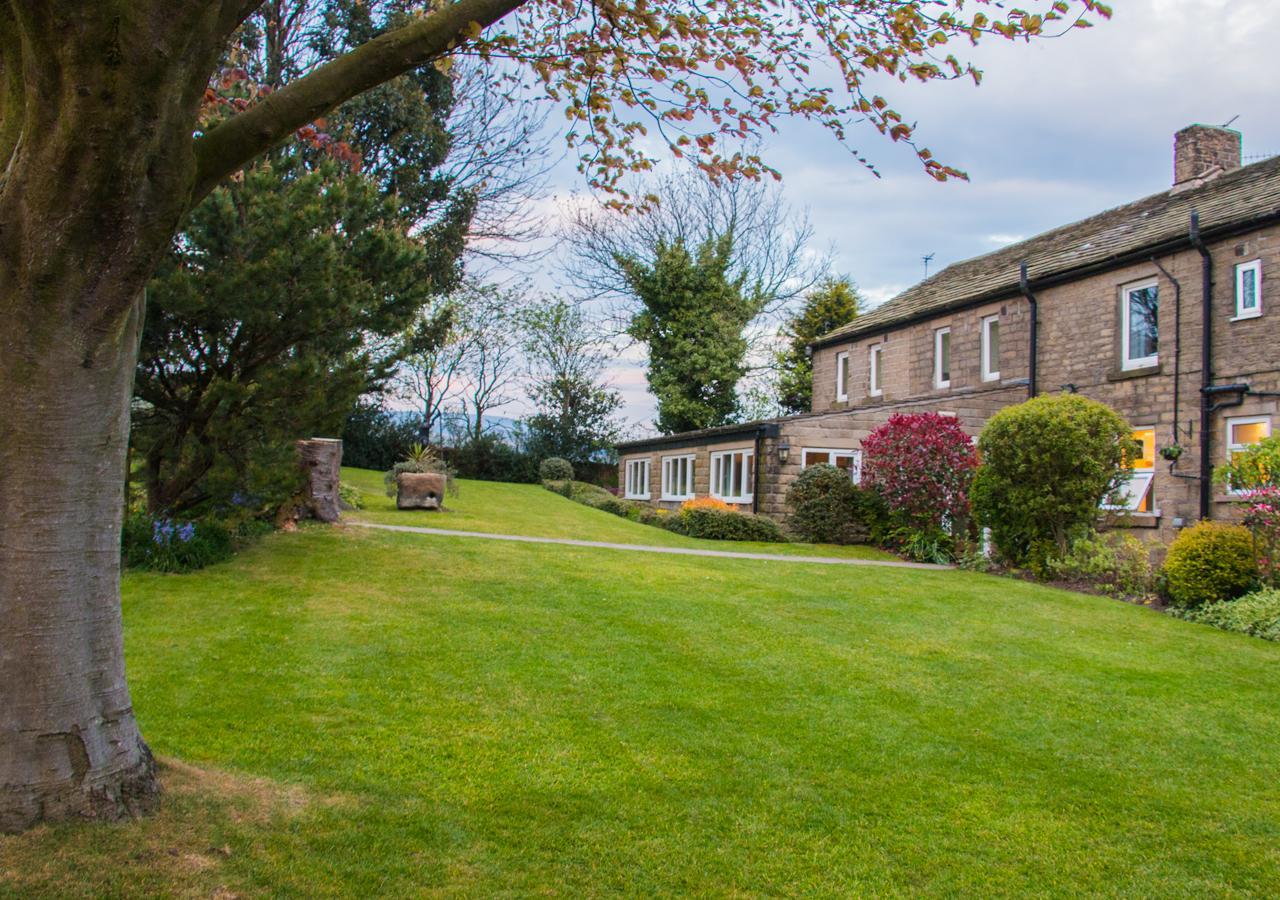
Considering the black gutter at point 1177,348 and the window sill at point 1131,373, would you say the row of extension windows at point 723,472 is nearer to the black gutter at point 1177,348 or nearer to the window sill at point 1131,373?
the window sill at point 1131,373

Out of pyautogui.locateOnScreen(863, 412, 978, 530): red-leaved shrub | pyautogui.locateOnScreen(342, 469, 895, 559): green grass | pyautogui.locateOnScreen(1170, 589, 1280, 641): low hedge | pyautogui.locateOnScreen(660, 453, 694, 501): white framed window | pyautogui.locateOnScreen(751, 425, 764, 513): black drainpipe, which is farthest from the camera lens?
pyautogui.locateOnScreen(660, 453, 694, 501): white framed window

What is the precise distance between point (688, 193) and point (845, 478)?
18.9 m

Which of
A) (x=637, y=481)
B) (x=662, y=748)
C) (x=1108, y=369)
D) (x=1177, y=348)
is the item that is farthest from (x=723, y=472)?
(x=662, y=748)

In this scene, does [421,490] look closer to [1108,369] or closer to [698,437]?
[698,437]

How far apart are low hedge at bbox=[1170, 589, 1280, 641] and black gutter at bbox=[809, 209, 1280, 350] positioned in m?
7.85

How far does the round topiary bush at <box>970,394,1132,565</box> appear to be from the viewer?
12781mm

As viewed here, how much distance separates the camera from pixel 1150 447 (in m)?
16.8

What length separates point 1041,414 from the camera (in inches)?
516

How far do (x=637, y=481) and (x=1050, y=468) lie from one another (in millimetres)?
18567

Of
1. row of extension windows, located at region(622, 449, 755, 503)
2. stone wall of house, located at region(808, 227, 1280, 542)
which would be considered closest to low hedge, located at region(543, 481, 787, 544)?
row of extension windows, located at region(622, 449, 755, 503)

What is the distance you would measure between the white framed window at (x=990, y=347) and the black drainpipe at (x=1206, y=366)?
5.53 metres

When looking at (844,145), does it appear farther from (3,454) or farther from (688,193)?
(688,193)

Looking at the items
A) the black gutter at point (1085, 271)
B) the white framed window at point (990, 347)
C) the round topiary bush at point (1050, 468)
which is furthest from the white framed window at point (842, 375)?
the round topiary bush at point (1050, 468)

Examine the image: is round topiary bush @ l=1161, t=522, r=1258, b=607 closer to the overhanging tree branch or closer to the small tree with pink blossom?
the small tree with pink blossom
